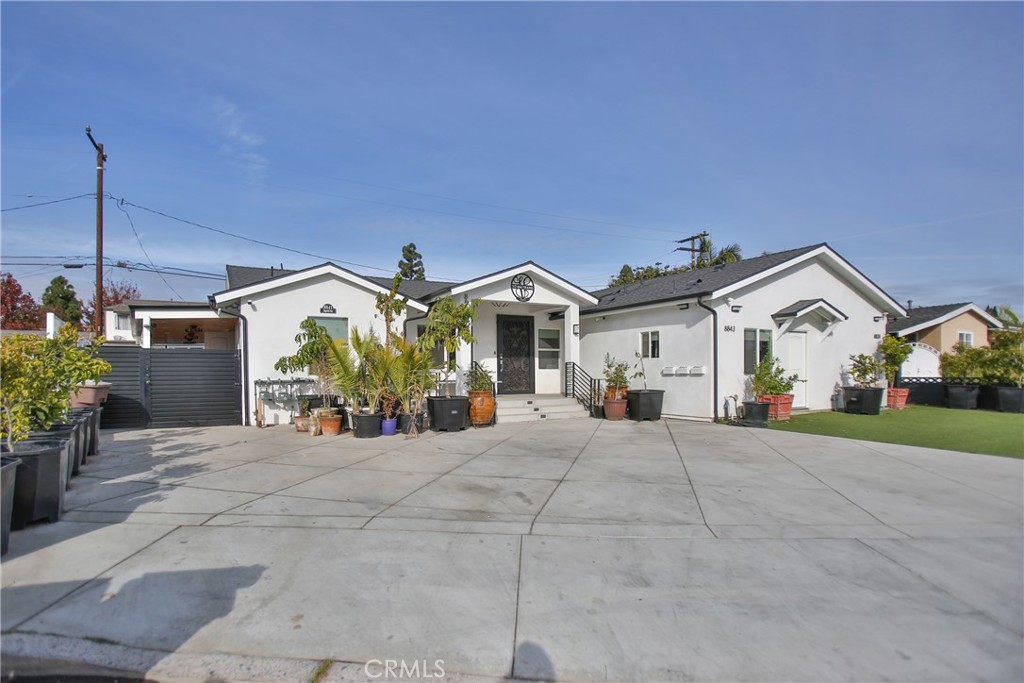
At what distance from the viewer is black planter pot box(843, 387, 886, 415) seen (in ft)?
45.7

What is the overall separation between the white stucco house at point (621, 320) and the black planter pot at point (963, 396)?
269cm

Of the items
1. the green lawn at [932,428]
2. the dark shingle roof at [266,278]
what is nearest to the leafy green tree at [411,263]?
the dark shingle roof at [266,278]

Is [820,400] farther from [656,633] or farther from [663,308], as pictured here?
[656,633]

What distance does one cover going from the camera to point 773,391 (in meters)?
12.5

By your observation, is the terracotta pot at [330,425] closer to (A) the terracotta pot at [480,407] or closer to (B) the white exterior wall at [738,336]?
(A) the terracotta pot at [480,407]

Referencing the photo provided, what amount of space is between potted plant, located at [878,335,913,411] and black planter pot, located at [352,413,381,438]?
14.4 m

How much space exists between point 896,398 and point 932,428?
183 inches

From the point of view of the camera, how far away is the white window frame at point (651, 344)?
1423 cm

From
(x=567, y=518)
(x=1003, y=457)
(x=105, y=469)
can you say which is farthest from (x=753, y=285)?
(x=105, y=469)

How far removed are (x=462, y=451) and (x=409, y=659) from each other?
5.91m

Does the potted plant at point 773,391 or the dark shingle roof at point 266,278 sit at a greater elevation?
the dark shingle roof at point 266,278

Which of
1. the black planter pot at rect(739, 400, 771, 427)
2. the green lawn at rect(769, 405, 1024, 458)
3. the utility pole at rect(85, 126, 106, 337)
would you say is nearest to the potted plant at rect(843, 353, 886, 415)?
the green lawn at rect(769, 405, 1024, 458)

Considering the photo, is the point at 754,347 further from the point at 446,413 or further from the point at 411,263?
the point at 411,263

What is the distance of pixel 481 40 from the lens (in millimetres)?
11445
